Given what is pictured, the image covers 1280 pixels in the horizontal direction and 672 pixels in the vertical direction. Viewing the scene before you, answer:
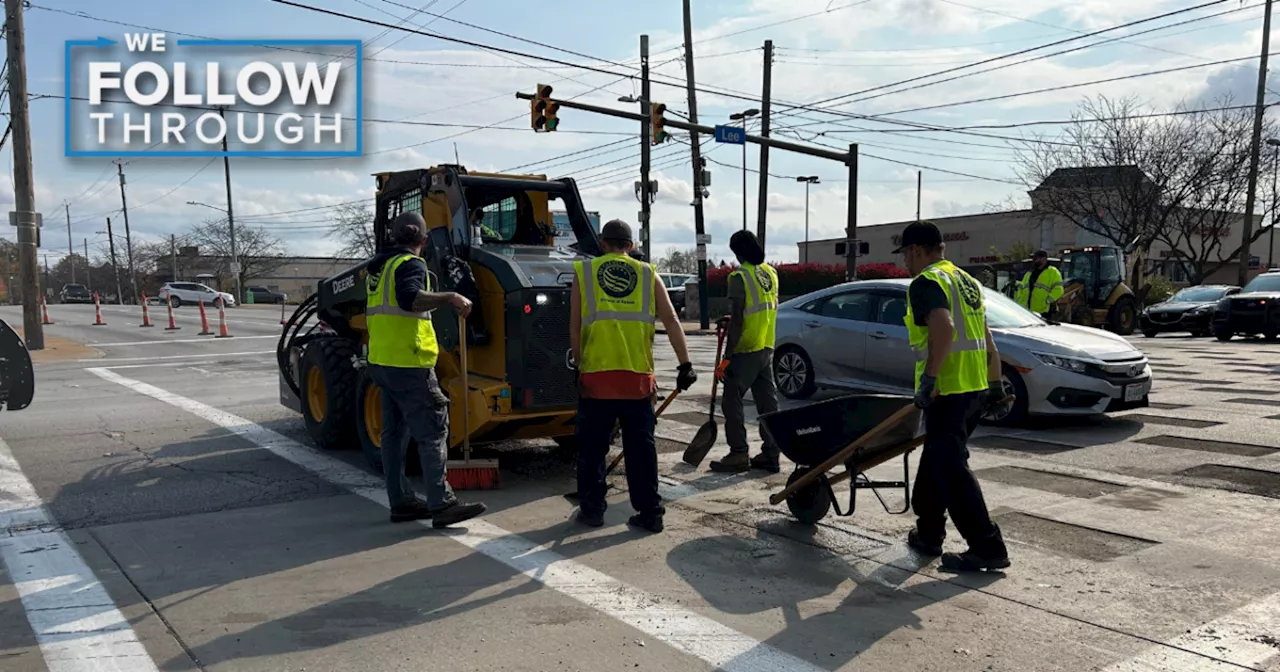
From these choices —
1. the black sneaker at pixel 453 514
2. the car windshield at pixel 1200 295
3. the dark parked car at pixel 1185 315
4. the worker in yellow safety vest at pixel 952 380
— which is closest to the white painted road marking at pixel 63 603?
the black sneaker at pixel 453 514

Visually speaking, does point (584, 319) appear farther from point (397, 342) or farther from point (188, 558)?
point (188, 558)

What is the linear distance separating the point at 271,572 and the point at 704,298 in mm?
22594

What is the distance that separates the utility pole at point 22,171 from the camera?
19.4 meters

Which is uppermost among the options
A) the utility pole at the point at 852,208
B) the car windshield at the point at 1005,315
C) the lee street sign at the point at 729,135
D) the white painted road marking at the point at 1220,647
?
the lee street sign at the point at 729,135

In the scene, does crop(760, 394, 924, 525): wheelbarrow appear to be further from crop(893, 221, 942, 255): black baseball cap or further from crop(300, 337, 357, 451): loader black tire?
crop(300, 337, 357, 451): loader black tire

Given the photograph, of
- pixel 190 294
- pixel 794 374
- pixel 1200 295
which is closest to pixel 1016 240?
pixel 1200 295

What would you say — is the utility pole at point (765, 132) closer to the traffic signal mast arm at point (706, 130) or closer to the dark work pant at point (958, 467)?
the traffic signal mast arm at point (706, 130)

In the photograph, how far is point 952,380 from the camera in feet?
15.4

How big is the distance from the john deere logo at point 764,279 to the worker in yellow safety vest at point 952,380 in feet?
7.34

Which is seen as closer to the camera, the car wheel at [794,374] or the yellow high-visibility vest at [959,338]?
the yellow high-visibility vest at [959,338]

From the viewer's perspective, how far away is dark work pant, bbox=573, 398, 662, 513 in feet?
18.1

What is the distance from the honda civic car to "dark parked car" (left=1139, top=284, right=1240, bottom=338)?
16.9 m

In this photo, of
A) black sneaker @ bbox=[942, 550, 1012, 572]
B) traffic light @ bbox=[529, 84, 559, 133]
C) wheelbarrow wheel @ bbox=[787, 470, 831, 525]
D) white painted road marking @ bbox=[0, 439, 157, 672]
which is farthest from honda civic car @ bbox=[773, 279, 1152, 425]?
traffic light @ bbox=[529, 84, 559, 133]

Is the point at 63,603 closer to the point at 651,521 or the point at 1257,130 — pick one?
the point at 651,521
